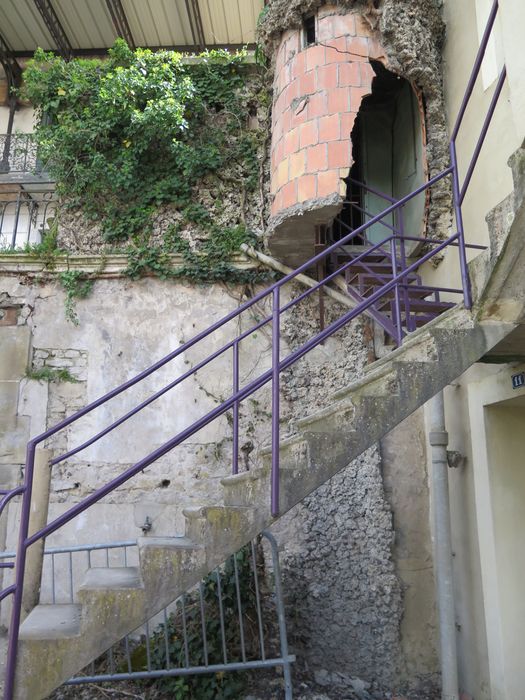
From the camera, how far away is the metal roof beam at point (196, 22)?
916 cm

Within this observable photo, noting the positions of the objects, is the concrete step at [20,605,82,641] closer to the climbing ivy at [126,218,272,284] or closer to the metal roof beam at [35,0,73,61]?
the climbing ivy at [126,218,272,284]

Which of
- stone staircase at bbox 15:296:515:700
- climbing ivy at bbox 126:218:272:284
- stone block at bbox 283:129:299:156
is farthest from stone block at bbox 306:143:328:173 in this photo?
stone staircase at bbox 15:296:515:700

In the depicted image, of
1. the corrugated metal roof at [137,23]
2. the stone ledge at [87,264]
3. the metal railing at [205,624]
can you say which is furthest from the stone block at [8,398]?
the corrugated metal roof at [137,23]

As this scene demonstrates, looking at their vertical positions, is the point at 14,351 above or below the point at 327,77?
below

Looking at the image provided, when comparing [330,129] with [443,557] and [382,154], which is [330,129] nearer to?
[382,154]

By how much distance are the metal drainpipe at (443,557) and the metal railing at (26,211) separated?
18.8 feet

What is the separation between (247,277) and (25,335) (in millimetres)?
2806

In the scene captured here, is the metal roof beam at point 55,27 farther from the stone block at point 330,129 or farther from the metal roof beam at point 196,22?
the stone block at point 330,129

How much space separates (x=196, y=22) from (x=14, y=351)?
6.28 m

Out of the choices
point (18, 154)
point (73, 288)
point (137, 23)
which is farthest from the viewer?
point (137, 23)

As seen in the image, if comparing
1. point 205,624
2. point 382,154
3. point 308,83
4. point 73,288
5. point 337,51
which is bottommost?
point 205,624

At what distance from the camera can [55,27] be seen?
9375 mm

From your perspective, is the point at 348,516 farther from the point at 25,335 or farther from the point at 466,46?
the point at 466,46

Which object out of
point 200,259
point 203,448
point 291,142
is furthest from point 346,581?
point 291,142
